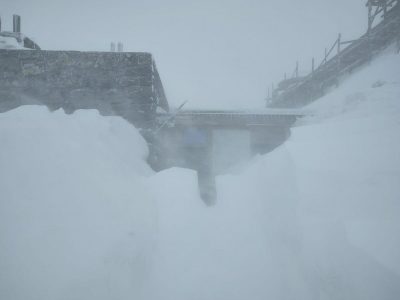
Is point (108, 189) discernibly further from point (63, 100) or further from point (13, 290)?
point (63, 100)

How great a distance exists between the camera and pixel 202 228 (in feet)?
12.0

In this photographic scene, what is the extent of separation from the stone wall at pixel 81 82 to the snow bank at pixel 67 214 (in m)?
0.69

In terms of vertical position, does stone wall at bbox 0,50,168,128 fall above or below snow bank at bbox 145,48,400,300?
above

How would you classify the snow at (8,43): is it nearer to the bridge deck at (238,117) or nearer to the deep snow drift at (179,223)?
the deep snow drift at (179,223)

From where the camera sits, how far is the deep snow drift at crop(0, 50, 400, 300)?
2779 millimetres

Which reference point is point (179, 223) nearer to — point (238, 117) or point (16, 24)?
point (238, 117)

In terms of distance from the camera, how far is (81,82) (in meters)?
4.85

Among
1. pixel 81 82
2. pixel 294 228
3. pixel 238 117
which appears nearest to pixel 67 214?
pixel 81 82

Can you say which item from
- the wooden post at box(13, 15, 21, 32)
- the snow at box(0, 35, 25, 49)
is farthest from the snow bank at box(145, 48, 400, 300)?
the wooden post at box(13, 15, 21, 32)

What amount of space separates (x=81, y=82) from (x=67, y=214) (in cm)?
283

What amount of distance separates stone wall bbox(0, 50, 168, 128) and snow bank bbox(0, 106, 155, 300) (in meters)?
0.69

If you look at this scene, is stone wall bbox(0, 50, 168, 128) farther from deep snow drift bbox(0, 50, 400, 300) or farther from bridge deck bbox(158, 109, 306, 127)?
bridge deck bbox(158, 109, 306, 127)

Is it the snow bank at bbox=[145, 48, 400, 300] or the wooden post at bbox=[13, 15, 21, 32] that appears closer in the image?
the snow bank at bbox=[145, 48, 400, 300]

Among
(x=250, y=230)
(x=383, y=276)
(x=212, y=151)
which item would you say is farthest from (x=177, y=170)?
(x=212, y=151)
